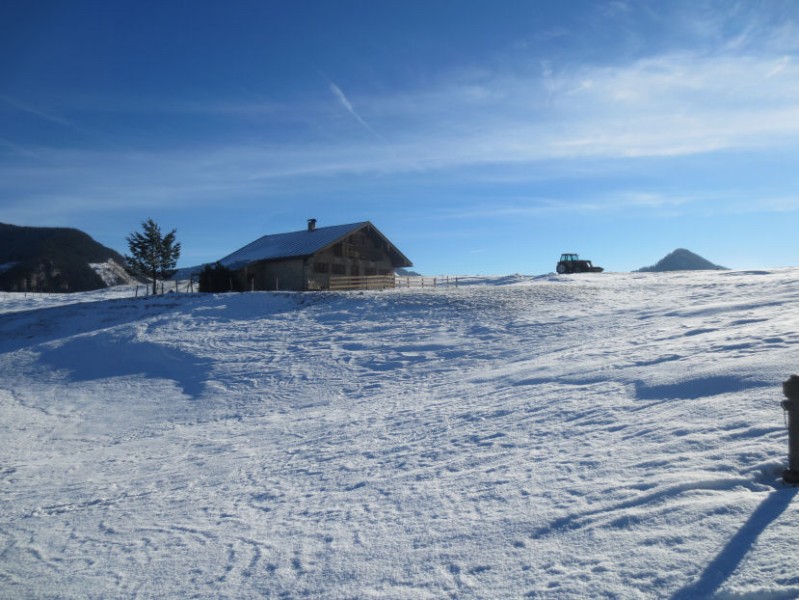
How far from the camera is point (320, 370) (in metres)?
19.1

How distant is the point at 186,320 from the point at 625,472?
26858mm

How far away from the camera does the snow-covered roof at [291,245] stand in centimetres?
4038

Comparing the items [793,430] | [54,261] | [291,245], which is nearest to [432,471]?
[793,430]

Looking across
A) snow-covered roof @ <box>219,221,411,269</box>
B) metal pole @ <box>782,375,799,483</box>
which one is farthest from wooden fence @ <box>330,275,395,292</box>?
metal pole @ <box>782,375,799,483</box>

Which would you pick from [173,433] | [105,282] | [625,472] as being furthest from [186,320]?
[105,282]

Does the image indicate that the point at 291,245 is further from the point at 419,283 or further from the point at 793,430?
the point at 793,430

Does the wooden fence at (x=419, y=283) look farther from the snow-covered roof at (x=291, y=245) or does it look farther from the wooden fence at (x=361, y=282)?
the snow-covered roof at (x=291, y=245)

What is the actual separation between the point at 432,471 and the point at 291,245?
121ft

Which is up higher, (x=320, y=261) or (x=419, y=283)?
(x=320, y=261)

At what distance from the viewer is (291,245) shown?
42.8 metres

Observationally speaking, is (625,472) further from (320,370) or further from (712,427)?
(320,370)

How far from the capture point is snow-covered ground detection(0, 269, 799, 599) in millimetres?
4992

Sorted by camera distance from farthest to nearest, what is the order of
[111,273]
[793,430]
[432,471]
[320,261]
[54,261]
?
[111,273] → [54,261] → [320,261] → [432,471] → [793,430]

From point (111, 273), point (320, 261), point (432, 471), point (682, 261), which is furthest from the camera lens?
point (682, 261)
